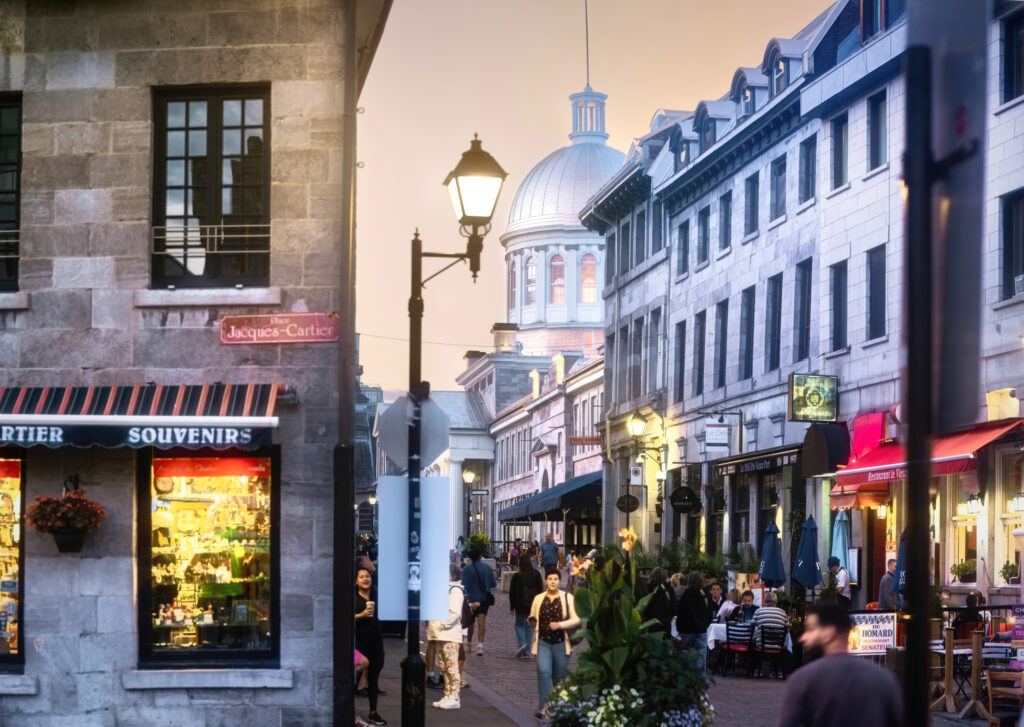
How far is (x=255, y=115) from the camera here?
14211 mm

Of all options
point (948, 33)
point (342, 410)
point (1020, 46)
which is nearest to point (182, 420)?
point (342, 410)

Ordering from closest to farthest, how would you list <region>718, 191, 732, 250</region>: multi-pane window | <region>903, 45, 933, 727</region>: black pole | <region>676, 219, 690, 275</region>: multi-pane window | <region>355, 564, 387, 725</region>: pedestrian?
1. <region>903, 45, 933, 727</region>: black pole
2. <region>355, 564, 387, 725</region>: pedestrian
3. <region>718, 191, 732, 250</region>: multi-pane window
4. <region>676, 219, 690, 275</region>: multi-pane window

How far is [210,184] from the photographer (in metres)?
14.2

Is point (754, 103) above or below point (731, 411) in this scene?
above

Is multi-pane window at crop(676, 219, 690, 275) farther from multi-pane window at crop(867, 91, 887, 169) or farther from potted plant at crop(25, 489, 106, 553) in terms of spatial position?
potted plant at crop(25, 489, 106, 553)

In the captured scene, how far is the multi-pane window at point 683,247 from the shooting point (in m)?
46.1

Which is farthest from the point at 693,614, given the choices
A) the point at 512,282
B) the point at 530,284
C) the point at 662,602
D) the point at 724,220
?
the point at 512,282

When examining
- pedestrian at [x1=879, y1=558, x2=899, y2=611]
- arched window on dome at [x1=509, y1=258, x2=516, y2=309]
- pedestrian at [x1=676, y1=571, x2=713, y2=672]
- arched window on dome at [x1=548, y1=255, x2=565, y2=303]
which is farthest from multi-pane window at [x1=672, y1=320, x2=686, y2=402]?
arched window on dome at [x1=509, y1=258, x2=516, y2=309]

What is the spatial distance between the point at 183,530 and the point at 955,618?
10.8m

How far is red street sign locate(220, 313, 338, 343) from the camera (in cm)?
1373

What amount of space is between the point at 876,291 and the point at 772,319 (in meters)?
6.32

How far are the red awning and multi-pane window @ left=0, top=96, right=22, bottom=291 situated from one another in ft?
40.8

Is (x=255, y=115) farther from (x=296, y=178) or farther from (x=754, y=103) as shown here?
(x=754, y=103)

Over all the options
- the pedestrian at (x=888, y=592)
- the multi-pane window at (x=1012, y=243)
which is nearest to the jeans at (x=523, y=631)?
the pedestrian at (x=888, y=592)
